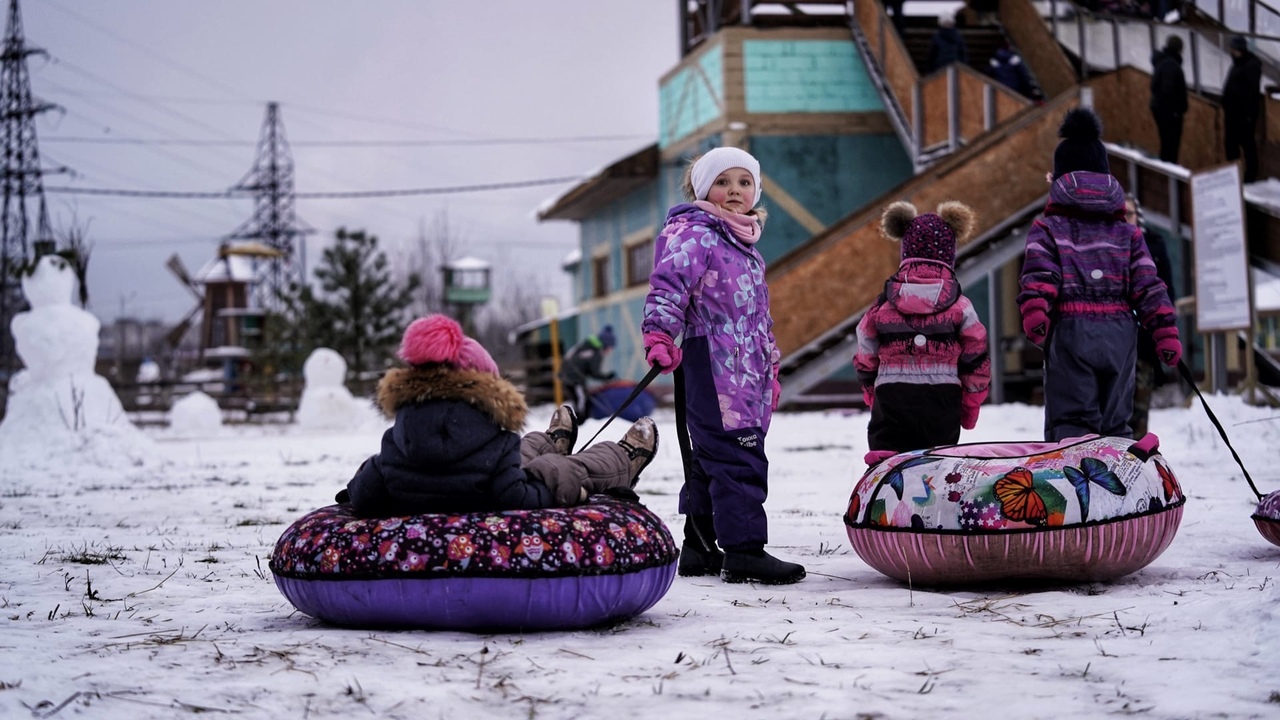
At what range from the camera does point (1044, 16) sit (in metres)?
19.3

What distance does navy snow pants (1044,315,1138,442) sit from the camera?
6.00 metres

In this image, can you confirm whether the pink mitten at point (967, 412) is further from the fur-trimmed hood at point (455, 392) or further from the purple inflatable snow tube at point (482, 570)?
the fur-trimmed hood at point (455, 392)

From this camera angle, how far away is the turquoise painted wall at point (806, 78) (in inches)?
827

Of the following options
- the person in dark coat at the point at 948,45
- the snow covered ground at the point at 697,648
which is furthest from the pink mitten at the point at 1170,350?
the person in dark coat at the point at 948,45

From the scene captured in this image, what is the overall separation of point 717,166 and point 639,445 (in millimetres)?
1171

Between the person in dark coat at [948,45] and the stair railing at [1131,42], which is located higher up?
the person in dark coat at [948,45]

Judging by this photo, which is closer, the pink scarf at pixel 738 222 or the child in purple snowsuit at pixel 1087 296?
the pink scarf at pixel 738 222

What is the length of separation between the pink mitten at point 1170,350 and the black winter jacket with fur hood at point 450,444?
9.79ft

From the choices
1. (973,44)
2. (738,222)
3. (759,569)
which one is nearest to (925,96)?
(973,44)

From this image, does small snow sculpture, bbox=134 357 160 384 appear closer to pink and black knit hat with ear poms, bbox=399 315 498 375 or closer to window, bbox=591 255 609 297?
window, bbox=591 255 609 297

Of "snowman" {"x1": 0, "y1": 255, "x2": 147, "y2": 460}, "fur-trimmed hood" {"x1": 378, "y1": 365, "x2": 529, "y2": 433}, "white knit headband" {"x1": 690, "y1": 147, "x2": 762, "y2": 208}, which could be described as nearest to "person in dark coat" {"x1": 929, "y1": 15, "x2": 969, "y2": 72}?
"snowman" {"x1": 0, "y1": 255, "x2": 147, "y2": 460}

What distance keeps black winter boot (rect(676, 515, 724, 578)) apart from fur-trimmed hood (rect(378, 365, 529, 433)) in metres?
1.36

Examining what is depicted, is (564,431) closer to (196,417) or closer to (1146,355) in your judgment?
(1146,355)

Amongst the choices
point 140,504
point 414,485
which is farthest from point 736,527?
point 140,504
